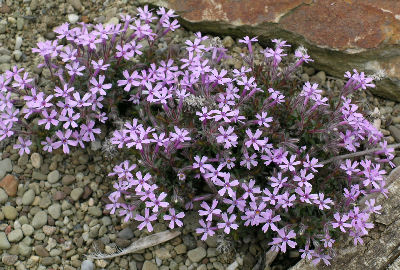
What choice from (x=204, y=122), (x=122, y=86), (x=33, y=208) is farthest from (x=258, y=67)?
(x=33, y=208)

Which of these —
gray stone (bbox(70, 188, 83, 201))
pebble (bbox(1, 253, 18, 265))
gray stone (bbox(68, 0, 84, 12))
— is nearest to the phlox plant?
gray stone (bbox(70, 188, 83, 201))

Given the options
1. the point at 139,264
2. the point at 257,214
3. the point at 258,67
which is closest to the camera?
the point at 257,214

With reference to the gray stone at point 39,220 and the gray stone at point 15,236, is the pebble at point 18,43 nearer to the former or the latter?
the gray stone at point 39,220

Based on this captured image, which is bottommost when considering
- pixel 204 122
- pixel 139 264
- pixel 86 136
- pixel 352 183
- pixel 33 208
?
pixel 139 264

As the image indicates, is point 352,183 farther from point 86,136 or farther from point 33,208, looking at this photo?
point 33,208

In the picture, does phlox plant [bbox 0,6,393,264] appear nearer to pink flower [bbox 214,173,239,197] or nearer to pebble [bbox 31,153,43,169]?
pink flower [bbox 214,173,239,197]

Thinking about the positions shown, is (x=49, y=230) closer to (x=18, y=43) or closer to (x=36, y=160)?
(x=36, y=160)

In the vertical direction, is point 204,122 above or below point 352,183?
above
